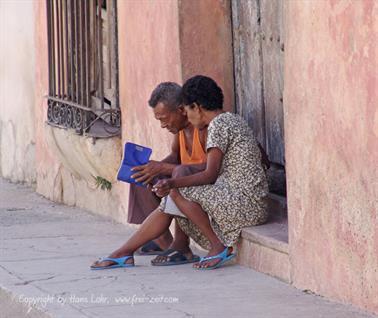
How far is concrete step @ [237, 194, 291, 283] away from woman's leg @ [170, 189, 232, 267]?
0.15 meters

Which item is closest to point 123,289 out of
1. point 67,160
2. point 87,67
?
point 87,67

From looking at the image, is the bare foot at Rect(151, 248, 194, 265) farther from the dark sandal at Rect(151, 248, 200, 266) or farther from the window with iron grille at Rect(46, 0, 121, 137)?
the window with iron grille at Rect(46, 0, 121, 137)

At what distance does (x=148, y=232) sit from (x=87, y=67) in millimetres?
2650

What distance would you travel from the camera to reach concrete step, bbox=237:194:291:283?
5.89m

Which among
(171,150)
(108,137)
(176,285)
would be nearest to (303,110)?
(176,285)

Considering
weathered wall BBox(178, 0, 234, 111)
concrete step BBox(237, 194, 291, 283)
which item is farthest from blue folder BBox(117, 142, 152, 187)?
weathered wall BBox(178, 0, 234, 111)

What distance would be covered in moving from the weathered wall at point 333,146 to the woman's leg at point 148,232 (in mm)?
869

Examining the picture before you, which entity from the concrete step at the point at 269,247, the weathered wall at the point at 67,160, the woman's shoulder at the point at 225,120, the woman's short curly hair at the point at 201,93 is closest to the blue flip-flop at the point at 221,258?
the concrete step at the point at 269,247

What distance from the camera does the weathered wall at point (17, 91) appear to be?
1105 centimetres

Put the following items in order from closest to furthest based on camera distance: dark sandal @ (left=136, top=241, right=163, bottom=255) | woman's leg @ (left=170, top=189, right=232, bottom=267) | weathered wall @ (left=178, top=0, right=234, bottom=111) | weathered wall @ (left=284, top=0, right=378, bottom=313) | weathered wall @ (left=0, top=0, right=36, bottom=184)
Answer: weathered wall @ (left=284, top=0, right=378, bottom=313), woman's leg @ (left=170, top=189, right=232, bottom=267), dark sandal @ (left=136, top=241, right=163, bottom=255), weathered wall @ (left=178, top=0, right=234, bottom=111), weathered wall @ (left=0, top=0, right=36, bottom=184)

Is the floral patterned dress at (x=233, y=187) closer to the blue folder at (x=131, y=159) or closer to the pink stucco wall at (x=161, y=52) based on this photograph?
the blue folder at (x=131, y=159)

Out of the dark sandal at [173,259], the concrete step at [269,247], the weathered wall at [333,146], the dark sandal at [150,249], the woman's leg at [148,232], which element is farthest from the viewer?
the dark sandal at [150,249]

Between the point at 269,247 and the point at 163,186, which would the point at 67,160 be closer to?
the point at 163,186

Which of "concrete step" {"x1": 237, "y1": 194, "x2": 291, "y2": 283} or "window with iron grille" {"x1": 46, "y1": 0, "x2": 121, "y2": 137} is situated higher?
"window with iron grille" {"x1": 46, "y1": 0, "x2": 121, "y2": 137}
